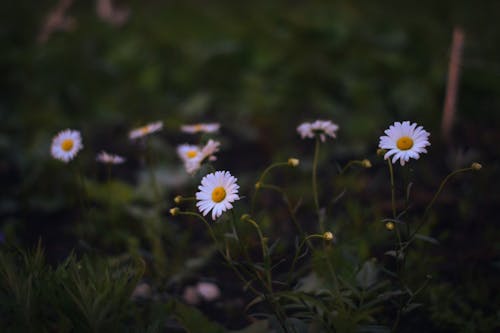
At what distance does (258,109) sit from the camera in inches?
102

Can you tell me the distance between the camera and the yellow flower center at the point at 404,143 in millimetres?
980

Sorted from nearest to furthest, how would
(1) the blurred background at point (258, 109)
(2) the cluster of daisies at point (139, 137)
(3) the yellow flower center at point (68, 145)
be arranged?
(2) the cluster of daisies at point (139, 137) < (3) the yellow flower center at point (68, 145) < (1) the blurred background at point (258, 109)

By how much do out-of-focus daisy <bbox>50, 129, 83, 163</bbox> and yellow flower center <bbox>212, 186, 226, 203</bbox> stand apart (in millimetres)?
434

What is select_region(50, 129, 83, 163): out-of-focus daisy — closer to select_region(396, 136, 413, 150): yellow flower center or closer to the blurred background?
the blurred background

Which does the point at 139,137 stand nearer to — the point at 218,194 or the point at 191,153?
the point at 191,153

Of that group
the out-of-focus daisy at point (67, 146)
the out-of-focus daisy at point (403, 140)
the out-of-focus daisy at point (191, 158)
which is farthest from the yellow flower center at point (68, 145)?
the out-of-focus daisy at point (403, 140)

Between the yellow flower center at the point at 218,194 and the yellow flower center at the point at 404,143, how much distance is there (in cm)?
38

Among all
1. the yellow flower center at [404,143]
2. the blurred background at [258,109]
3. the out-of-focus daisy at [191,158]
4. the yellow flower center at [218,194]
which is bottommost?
the yellow flower center at [218,194]

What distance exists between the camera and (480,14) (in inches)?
101

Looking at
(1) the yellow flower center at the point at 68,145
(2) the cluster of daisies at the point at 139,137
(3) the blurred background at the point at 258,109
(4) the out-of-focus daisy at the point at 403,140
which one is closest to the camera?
(4) the out-of-focus daisy at the point at 403,140

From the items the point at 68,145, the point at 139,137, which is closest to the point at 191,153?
the point at 139,137

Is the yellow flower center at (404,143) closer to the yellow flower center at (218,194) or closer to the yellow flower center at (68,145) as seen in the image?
the yellow flower center at (218,194)

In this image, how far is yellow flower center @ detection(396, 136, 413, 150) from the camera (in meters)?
0.98

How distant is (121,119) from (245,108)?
2.37 ft
